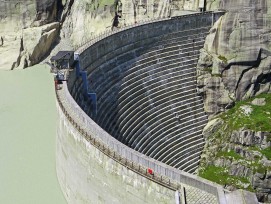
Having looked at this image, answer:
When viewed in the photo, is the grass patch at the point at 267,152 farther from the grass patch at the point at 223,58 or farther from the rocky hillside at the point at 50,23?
the rocky hillside at the point at 50,23

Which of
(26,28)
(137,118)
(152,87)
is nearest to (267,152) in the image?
(152,87)

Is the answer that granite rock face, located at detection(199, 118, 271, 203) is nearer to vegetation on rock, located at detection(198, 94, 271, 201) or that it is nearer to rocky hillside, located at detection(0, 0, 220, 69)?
vegetation on rock, located at detection(198, 94, 271, 201)

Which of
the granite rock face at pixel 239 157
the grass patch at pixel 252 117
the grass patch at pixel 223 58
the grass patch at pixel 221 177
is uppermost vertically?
the grass patch at pixel 223 58

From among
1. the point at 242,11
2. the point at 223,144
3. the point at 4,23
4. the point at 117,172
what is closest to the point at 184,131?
the point at 223,144

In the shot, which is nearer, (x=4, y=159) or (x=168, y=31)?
(x=4, y=159)

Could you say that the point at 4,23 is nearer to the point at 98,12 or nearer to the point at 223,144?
the point at 98,12

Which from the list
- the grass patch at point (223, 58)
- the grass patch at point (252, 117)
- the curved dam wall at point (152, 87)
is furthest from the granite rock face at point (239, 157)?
the grass patch at point (223, 58)

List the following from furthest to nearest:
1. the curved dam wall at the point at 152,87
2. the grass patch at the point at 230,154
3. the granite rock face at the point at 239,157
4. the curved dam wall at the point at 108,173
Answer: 1. the grass patch at the point at 230,154
2. the granite rock face at the point at 239,157
3. the curved dam wall at the point at 152,87
4. the curved dam wall at the point at 108,173

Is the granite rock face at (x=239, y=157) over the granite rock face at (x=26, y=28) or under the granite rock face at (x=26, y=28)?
under
